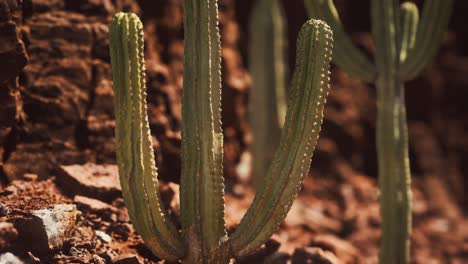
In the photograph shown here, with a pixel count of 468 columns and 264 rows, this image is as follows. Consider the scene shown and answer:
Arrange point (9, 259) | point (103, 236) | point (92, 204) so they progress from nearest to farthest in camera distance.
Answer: point (9, 259)
point (103, 236)
point (92, 204)

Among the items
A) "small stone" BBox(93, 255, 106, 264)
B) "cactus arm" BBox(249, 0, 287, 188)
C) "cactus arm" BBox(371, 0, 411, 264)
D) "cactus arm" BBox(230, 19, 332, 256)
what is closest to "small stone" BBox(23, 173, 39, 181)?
"small stone" BBox(93, 255, 106, 264)

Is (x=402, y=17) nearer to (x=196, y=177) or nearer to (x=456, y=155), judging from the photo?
(x=196, y=177)

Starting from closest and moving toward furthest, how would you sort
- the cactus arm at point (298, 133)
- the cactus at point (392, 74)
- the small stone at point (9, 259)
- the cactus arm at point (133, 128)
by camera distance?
1. the small stone at point (9, 259)
2. the cactus arm at point (133, 128)
3. the cactus arm at point (298, 133)
4. the cactus at point (392, 74)

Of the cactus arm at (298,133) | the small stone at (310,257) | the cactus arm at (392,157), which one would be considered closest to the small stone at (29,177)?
the cactus arm at (298,133)

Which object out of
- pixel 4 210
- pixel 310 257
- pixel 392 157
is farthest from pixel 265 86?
pixel 4 210

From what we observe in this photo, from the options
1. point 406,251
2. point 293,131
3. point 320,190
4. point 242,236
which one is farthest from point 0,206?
point 320,190

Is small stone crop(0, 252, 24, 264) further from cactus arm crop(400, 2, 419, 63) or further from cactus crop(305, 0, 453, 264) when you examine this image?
cactus arm crop(400, 2, 419, 63)

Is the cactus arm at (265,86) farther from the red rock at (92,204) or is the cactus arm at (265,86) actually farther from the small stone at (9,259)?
the small stone at (9,259)

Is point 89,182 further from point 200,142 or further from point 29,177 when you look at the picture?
point 200,142
